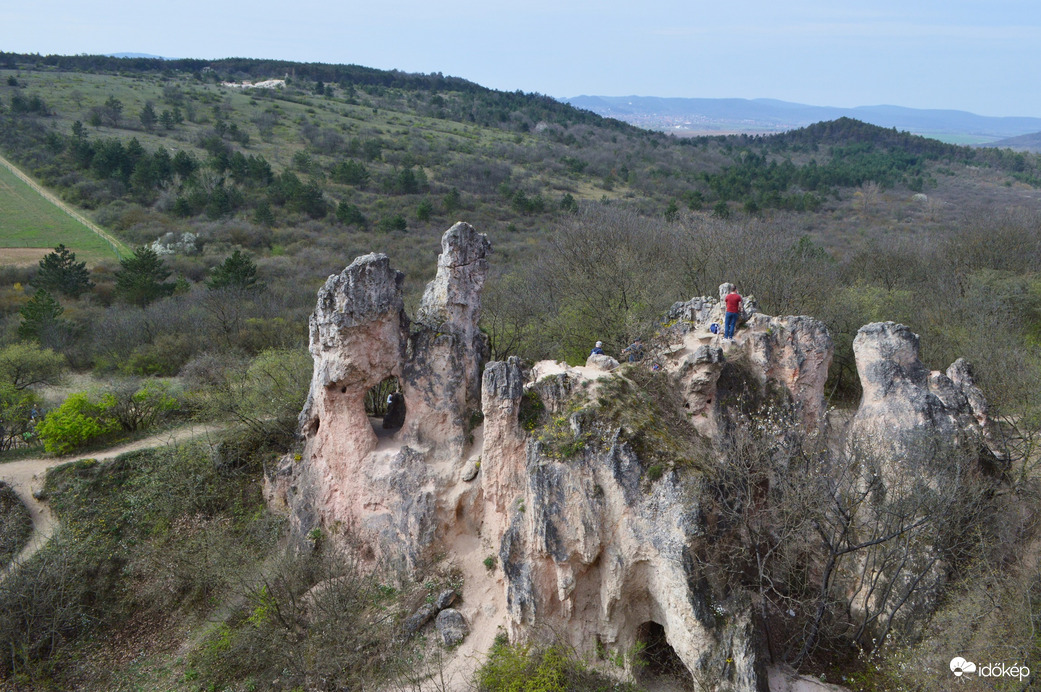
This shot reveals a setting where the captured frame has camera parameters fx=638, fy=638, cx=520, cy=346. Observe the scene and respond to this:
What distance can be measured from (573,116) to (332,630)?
128 m

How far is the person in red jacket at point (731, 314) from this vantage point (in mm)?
16219

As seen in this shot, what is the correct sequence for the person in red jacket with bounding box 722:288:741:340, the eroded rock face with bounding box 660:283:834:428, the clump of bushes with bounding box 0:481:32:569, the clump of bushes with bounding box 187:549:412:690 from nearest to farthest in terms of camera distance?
the clump of bushes with bounding box 187:549:412:690
the eroded rock face with bounding box 660:283:834:428
the person in red jacket with bounding box 722:288:741:340
the clump of bushes with bounding box 0:481:32:569

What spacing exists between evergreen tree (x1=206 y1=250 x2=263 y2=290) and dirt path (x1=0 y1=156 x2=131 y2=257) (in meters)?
16.8

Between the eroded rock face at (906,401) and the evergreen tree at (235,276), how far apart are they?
33262 mm

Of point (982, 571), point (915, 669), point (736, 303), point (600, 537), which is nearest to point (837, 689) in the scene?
point (915, 669)

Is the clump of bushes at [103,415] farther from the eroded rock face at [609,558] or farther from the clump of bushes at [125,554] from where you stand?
the eroded rock face at [609,558]

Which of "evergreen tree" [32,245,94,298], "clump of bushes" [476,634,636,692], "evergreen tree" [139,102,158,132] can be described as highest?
"evergreen tree" [139,102,158,132]

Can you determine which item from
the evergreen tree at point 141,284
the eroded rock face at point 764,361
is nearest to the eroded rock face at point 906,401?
the eroded rock face at point 764,361

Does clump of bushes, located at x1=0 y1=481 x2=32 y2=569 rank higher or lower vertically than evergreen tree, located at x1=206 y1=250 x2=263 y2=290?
lower

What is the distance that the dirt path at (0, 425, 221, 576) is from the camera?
1764 cm

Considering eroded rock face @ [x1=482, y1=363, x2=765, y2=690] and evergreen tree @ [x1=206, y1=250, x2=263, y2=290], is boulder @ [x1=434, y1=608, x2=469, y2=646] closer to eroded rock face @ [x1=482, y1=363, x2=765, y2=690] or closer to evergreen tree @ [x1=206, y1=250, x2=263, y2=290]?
eroded rock face @ [x1=482, y1=363, x2=765, y2=690]

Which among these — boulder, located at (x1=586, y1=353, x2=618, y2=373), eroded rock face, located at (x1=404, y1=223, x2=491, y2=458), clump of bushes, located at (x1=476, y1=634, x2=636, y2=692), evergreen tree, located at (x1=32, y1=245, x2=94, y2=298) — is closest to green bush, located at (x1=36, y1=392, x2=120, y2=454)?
eroded rock face, located at (x1=404, y1=223, x2=491, y2=458)

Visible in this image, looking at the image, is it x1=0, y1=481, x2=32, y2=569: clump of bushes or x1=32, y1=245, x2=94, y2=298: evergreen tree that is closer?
x1=0, y1=481, x2=32, y2=569: clump of bushes

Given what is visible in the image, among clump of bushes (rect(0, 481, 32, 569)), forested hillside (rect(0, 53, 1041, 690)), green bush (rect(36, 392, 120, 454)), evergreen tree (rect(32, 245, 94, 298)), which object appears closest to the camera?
forested hillside (rect(0, 53, 1041, 690))
